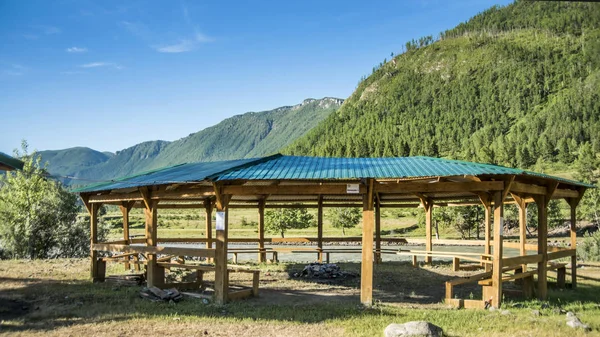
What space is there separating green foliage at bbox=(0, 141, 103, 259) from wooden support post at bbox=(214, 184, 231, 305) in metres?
17.8

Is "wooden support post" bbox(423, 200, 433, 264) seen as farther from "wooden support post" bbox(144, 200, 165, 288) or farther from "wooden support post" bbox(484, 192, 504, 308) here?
"wooden support post" bbox(144, 200, 165, 288)

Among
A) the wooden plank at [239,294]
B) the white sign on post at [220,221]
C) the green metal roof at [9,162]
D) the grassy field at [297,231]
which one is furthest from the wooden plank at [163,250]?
the grassy field at [297,231]

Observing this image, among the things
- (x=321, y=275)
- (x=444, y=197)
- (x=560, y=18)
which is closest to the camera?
(x=321, y=275)

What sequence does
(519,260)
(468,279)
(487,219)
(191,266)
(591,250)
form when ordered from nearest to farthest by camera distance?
(468,279) < (519,260) < (191,266) < (487,219) < (591,250)

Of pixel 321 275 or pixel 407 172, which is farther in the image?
pixel 321 275

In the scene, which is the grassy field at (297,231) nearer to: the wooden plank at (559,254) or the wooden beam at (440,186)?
the wooden plank at (559,254)

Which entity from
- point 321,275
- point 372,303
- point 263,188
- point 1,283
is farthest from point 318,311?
point 1,283

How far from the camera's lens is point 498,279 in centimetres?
1116

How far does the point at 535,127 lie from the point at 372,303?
113442 millimetres

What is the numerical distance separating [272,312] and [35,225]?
19752 millimetres

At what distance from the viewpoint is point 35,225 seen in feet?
83.4

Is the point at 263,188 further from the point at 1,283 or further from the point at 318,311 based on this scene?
the point at 1,283

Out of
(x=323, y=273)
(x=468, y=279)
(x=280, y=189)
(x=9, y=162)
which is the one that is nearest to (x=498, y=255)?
(x=468, y=279)

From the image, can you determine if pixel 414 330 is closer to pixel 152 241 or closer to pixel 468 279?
pixel 468 279
